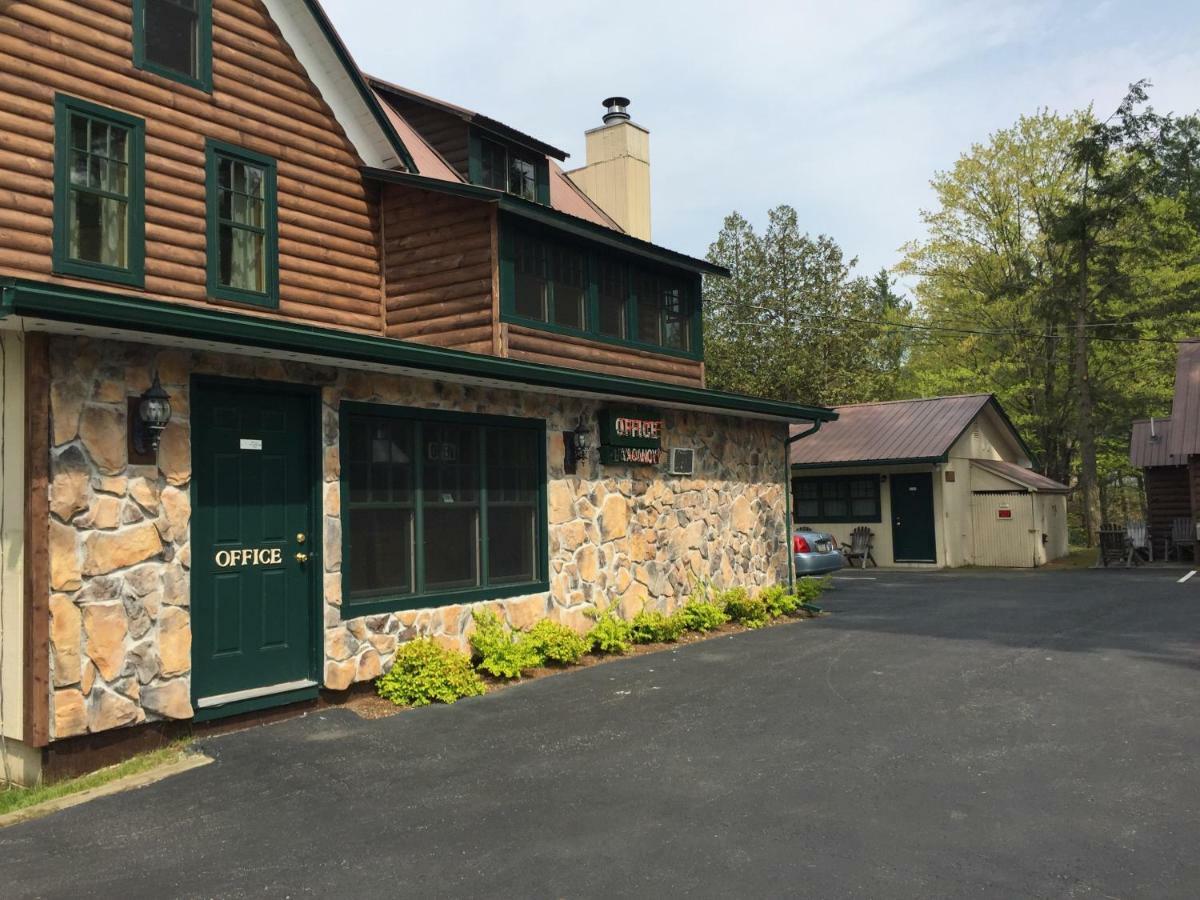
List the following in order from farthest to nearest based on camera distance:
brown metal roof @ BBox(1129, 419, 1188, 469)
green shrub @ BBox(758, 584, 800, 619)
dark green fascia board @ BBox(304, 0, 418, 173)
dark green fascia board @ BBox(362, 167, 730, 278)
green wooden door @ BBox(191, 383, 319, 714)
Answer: brown metal roof @ BBox(1129, 419, 1188, 469)
green shrub @ BBox(758, 584, 800, 619)
dark green fascia board @ BBox(362, 167, 730, 278)
dark green fascia board @ BBox(304, 0, 418, 173)
green wooden door @ BBox(191, 383, 319, 714)

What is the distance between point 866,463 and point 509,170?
14443mm

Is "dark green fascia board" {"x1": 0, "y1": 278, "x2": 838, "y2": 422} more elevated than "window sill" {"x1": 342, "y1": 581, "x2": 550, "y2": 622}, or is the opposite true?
"dark green fascia board" {"x1": 0, "y1": 278, "x2": 838, "y2": 422}

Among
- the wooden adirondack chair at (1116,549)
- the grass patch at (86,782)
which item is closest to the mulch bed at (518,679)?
the grass patch at (86,782)

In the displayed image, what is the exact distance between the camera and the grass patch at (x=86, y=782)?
6520 mm

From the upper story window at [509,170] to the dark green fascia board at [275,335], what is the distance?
5075 mm

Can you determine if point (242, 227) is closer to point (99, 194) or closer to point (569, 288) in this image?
point (99, 194)

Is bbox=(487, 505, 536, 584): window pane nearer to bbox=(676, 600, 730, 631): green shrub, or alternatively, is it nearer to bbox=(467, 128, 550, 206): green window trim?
bbox=(676, 600, 730, 631): green shrub

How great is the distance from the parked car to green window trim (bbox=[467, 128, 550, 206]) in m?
8.36

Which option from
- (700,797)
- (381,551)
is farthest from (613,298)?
(700,797)

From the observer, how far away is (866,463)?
26.2m

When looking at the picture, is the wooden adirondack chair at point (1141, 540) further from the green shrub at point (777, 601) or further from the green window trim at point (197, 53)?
the green window trim at point (197, 53)

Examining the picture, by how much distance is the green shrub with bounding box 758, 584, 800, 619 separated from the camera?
14.5 m

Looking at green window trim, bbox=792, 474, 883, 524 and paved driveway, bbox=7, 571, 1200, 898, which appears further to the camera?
green window trim, bbox=792, 474, 883, 524

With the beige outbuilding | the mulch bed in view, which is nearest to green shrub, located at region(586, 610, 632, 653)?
the mulch bed
